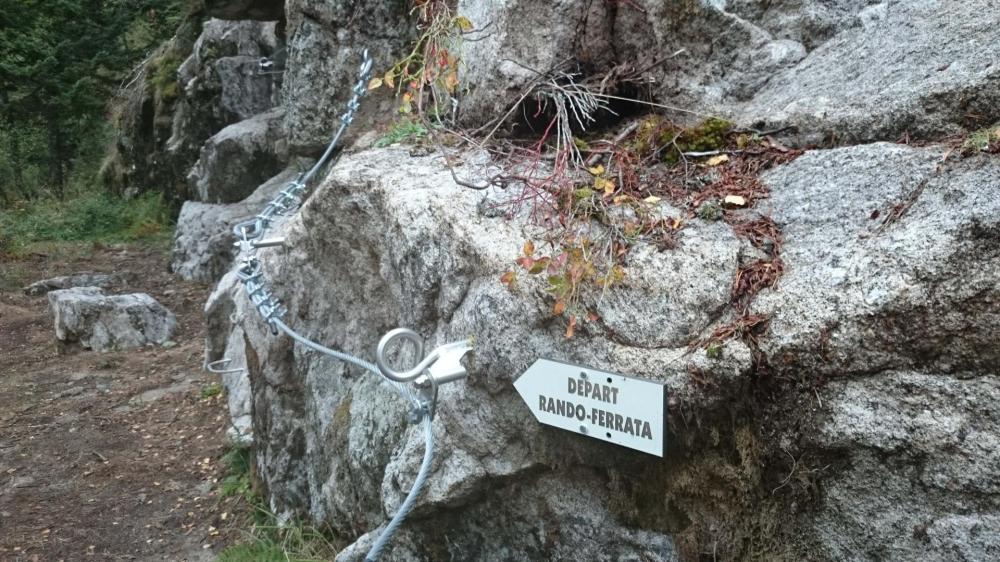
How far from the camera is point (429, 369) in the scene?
2.54 m

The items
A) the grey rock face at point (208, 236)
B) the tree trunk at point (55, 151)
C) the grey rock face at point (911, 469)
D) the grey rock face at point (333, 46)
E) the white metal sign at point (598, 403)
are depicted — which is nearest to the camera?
the grey rock face at point (911, 469)

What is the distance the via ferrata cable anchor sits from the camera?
94.3 inches

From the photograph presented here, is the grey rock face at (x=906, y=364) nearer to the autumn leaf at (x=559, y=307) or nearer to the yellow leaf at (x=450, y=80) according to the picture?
the autumn leaf at (x=559, y=307)

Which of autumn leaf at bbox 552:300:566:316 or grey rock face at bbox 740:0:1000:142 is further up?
grey rock face at bbox 740:0:1000:142

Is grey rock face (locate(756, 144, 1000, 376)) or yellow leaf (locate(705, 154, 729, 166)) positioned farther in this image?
yellow leaf (locate(705, 154, 729, 166))

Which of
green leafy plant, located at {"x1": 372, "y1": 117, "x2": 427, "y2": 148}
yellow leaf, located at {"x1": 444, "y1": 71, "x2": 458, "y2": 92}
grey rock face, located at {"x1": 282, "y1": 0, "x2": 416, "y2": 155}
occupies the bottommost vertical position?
green leafy plant, located at {"x1": 372, "y1": 117, "x2": 427, "y2": 148}

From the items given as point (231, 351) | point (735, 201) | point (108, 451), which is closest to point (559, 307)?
point (735, 201)

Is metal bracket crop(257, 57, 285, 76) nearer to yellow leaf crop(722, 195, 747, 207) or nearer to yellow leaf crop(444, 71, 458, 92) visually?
yellow leaf crop(444, 71, 458, 92)

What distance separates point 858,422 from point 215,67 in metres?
12.2

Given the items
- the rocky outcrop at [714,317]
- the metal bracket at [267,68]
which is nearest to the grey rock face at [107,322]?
the metal bracket at [267,68]

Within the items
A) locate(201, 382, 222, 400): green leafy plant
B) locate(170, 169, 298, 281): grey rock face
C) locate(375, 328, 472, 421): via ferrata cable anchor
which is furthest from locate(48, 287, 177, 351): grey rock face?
locate(375, 328, 472, 421): via ferrata cable anchor

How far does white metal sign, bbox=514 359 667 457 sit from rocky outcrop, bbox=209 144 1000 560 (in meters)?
0.09

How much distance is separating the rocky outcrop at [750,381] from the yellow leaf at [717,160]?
0.78 feet

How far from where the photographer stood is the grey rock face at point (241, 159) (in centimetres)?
1125
